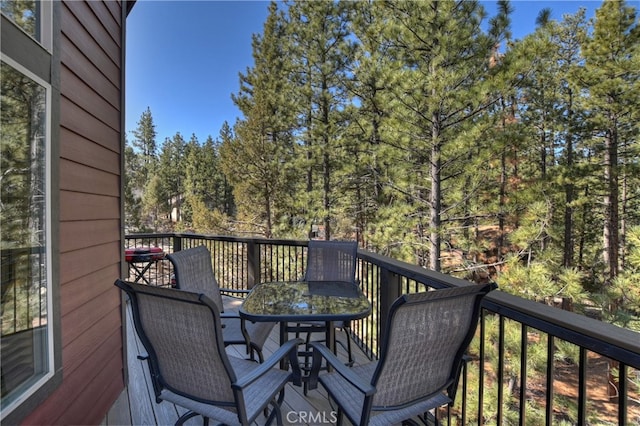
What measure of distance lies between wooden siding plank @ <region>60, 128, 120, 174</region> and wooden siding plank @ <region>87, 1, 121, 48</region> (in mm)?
805

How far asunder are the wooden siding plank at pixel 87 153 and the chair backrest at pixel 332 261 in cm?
179

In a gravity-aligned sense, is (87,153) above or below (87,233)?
above

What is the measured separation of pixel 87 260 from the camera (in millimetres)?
1869

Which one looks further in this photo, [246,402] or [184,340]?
[246,402]

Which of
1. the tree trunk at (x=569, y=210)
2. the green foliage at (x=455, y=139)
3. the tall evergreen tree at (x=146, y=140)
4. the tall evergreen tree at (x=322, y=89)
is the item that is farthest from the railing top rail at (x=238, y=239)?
the tall evergreen tree at (x=146, y=140)

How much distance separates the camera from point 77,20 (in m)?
1.74

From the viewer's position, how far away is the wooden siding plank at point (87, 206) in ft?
5.32

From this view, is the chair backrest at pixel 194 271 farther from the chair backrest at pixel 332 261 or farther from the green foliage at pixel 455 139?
the green foliage at pixel 455 139

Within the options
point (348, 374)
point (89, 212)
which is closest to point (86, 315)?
point (89, 212)

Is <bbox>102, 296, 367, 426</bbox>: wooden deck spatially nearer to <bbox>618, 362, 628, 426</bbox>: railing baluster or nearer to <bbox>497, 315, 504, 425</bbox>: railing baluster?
<bbox>497, 315, 504, 425</bbox>: railing baluster

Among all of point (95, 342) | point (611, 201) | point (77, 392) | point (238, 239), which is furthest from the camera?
point (611, 201)

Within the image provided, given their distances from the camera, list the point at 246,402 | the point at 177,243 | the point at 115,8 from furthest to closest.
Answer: the point at 177,243, the point at 115,8, the point at 246,402

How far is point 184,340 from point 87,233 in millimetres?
1075

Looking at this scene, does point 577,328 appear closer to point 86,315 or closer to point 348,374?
point 348,374
